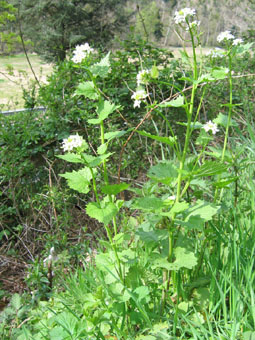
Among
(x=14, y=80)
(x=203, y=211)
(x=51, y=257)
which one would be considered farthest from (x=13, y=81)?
(x=14, y=80)

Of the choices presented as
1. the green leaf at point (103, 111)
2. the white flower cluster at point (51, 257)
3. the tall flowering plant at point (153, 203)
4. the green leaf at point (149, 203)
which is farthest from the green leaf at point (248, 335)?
the white flower cluster at point (51, 257)

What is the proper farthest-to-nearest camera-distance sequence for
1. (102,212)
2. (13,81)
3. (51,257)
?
1. (13,81)
2. (51,257)
3. (102,212)

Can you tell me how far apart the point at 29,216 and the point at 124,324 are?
1.73m

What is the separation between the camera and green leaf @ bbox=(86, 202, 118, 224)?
42.0 inches

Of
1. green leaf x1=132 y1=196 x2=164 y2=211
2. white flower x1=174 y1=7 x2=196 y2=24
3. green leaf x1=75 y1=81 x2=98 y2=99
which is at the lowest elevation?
green leaf x1=132 y1=196 x2=164 y2=211

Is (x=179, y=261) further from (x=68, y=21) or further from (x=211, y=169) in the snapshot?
(x=68, y=21)

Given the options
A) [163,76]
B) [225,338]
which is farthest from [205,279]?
[163,76]

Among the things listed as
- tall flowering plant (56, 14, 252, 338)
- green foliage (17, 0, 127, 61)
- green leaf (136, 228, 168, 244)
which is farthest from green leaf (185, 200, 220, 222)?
green foliage (17, 0, 127, 61)

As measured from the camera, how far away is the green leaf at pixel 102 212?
107 centimetres

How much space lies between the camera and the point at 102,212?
1.10 metres

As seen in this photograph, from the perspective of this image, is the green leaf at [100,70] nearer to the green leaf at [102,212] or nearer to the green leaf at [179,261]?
the green leaf at [102,212]

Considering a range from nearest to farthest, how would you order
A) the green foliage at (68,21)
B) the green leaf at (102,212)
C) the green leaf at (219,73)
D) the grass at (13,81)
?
the green leaf at (102,212) < the green leaf at (219,73) < the grass at (13,81) < the green foliage at (68,21)

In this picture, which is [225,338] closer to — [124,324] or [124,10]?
[124,324]

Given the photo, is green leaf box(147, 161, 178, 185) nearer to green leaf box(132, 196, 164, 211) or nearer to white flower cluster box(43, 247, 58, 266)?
green leaf box(132, 196, 164, 211)
